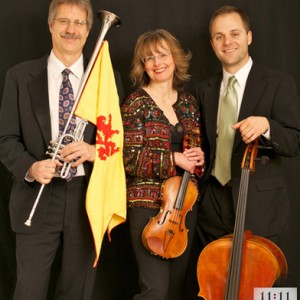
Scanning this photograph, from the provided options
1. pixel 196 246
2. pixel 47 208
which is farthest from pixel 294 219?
pixel 47 208

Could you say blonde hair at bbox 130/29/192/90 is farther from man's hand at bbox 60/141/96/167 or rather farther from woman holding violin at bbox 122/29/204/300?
man's hand at bbox 60/141/96/167

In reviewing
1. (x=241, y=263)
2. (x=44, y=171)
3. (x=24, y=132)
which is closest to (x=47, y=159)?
(x=44, y=171)

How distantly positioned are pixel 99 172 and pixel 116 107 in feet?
1.17

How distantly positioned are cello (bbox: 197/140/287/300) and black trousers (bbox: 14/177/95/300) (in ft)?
2.17

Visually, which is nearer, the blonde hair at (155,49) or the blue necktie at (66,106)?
the blue necktie at (66,106)

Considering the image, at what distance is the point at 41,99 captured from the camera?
8.38 feet

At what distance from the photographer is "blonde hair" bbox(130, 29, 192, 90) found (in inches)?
106

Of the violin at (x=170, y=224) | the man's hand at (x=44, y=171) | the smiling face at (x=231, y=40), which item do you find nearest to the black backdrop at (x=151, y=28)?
the smiling face at (x=231, y=40)

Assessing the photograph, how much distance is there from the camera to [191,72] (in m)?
3.29

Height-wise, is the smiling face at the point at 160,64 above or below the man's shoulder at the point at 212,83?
above

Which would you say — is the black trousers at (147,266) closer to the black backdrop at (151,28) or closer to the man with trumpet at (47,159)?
the man with trumpet at (47,159)

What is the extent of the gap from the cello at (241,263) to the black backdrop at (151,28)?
3.09ft

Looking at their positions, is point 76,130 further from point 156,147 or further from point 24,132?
point 156,147

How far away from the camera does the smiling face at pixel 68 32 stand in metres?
2.59
